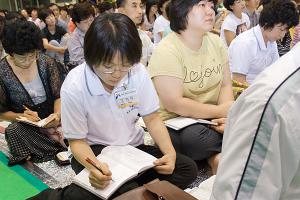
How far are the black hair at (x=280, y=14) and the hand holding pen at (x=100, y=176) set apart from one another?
1675mm

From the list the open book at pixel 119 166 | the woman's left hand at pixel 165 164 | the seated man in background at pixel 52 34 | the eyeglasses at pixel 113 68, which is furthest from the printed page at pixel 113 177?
the seated man in background at pixel 52 34

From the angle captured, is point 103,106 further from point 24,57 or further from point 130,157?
point 24,57

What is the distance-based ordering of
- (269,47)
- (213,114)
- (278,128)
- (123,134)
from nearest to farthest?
(278,128) → (123,134) → (213,114) → (269,47)

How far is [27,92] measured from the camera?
2.24 metres

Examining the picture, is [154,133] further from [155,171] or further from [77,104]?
[77,104]

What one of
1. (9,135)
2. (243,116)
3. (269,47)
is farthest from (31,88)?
(243,116)

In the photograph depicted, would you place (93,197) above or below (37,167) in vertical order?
above

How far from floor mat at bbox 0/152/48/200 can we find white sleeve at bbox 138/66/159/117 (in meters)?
0.77

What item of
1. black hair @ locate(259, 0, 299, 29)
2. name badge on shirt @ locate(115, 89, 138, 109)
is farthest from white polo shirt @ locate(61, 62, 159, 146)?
black hair @ locate(259, 0, 299, 29)

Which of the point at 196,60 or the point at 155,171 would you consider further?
the point at 196,60

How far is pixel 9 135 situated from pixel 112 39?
1.20 metres

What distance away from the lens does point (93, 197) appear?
56.7 inches

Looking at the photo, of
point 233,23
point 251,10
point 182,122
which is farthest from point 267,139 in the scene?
point 251,10

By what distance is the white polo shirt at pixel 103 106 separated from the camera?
1518mm
